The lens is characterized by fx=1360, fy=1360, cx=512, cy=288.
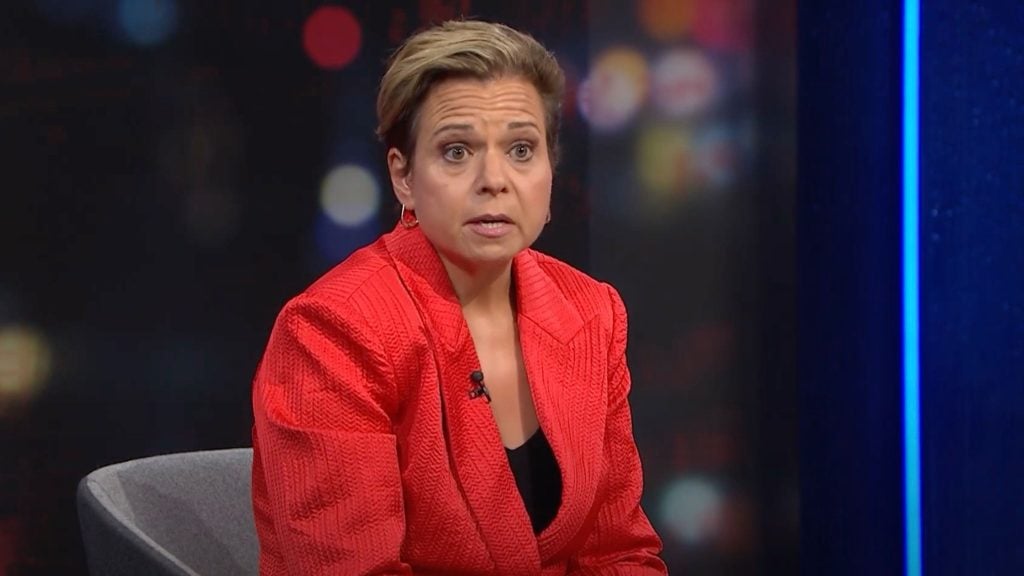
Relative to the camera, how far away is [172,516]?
1.86m

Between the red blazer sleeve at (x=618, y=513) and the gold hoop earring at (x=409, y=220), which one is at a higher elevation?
the gold hoop earring at (x=409, y=220)

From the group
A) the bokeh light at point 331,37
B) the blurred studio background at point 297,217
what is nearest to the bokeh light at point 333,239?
the blurred studio background at point 297,217

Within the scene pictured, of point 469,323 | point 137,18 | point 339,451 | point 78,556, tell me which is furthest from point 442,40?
point 78,556

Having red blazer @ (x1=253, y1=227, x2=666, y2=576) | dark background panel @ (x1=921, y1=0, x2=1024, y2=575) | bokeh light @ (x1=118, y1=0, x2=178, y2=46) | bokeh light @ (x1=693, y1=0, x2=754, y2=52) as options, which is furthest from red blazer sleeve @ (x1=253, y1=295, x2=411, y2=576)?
bokeh light @ (x1=693, y1=0, x2=754, y2=52)

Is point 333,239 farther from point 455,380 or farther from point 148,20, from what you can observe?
point 455,380

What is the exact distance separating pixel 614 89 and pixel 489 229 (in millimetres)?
1525

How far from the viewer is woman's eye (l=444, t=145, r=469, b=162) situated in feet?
5.51

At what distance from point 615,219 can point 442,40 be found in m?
1.52

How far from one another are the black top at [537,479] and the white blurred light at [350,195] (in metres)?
→ 1.25

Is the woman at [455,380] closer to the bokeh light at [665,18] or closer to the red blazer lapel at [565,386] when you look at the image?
the red blazer lapel at [565,386]

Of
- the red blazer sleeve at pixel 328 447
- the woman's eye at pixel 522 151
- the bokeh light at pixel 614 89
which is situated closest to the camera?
the red blazer sleeve at pixel 328 447

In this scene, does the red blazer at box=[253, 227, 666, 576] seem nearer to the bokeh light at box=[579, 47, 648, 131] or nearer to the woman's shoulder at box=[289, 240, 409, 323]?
the woman's shoulder at box=[289, 240, 409, 323]

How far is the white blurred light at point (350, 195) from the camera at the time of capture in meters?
2.82

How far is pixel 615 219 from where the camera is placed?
10.3ft
